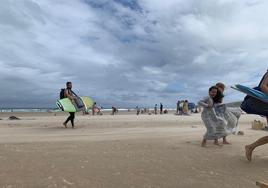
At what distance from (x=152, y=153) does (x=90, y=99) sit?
11.0m

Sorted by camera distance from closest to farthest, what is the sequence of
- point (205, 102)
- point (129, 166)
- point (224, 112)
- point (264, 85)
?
1. point (129, 166)
2. point (264, 85)
3. point (205, 102)
4. point (224, 112)

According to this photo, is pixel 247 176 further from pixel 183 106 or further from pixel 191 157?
pixel 183 106

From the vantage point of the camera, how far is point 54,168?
4.81m

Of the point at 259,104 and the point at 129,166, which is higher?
the point at 259,104

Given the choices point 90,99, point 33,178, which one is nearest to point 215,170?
point 33,178

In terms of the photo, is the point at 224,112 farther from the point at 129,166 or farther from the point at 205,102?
the point at 129,166

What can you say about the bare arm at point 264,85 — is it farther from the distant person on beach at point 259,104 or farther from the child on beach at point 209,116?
the child on beach at point 209,116

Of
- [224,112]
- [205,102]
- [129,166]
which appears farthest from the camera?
[224,112]

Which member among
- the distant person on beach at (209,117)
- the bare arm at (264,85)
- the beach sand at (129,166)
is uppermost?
the bare arm at (264,85)

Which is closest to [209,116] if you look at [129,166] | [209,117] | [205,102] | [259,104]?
[209,117]

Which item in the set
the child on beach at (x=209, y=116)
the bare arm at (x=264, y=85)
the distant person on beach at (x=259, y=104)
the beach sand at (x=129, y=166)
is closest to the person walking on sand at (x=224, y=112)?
the child on beach at (x=209, y=116)

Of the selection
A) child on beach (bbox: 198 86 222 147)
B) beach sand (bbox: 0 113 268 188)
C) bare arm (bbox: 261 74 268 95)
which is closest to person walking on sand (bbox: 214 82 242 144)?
child on beach (bbox: 198 86 222 147)

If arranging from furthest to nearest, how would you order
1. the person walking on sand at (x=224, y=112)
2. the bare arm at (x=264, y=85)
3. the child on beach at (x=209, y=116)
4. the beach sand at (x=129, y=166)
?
the person walking on sand at (x=224, y=112) < the child on beach at (x=209, y=116) < the bare arm at (x=264, y=85) < the beach sand at (x=129, y=166)

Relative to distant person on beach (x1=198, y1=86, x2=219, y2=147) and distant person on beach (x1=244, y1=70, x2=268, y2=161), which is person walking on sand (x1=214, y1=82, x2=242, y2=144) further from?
distant person on beach (x1=244, y1=70, x2=268, y2=161)
